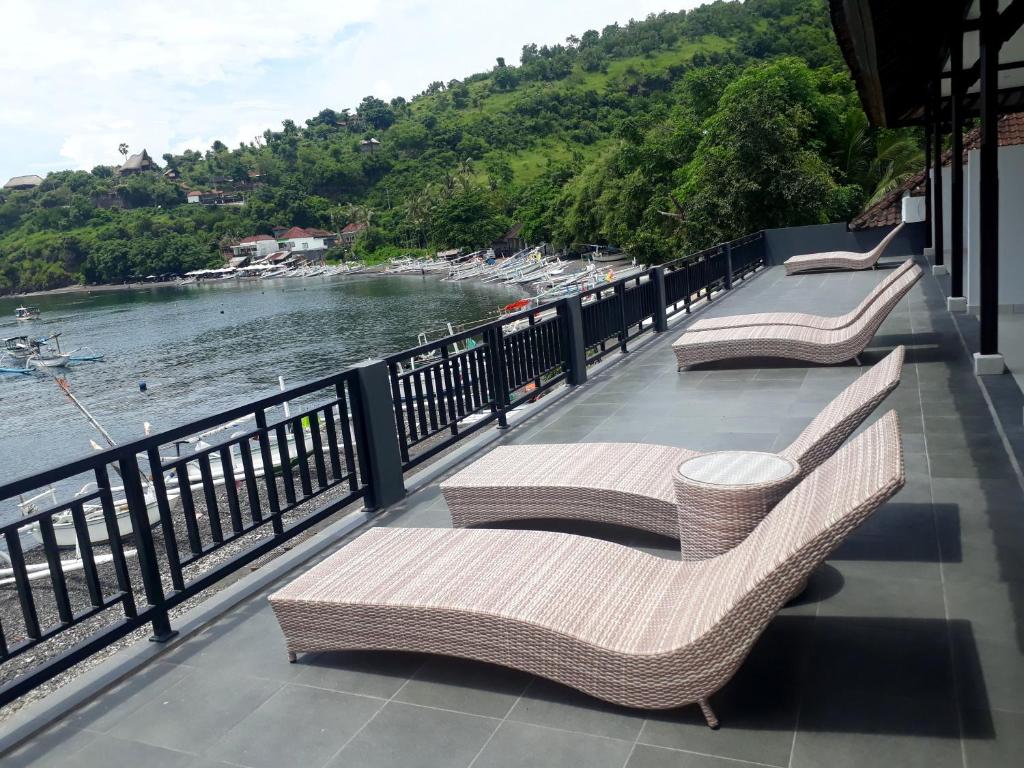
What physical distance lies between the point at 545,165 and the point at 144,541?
116 meters

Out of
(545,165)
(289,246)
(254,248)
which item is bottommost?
(289,246)

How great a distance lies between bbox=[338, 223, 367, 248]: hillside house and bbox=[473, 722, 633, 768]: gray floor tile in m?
132

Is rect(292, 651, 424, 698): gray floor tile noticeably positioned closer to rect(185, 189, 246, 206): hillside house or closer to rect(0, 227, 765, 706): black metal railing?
rect(0, 227, 765, 706): black metal railing

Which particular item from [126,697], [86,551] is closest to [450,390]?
[86,551]

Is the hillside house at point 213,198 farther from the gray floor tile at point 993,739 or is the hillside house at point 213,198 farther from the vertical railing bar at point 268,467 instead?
the gray floor tile at point 993,739

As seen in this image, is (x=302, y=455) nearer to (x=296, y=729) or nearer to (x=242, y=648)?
(x=242, y=648)

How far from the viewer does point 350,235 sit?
435ft

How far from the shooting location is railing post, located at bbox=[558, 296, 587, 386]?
8352 millimetres

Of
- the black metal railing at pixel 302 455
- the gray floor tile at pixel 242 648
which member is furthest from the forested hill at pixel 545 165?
the gray floor tile at pixel 242 648

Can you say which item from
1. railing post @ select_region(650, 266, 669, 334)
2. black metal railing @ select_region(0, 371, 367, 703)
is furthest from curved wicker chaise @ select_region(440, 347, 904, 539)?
railing post @ select_region(650, 266, 669, 334)

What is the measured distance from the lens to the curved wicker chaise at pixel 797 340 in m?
7.52

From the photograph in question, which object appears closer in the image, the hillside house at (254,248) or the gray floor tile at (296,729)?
the gray floor tile at (296,729)

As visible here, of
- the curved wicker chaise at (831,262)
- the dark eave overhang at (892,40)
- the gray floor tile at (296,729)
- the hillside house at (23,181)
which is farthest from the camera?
the hillside house at (23,181)

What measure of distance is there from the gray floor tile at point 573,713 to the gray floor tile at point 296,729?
0.55m
